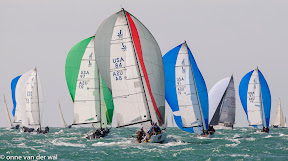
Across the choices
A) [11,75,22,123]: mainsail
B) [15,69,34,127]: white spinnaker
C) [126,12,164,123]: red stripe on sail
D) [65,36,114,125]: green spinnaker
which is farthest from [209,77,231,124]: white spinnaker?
[126,12,164,123]: red stripe on sail

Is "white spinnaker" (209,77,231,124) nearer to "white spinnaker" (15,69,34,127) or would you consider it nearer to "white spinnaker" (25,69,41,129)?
"white spinnaker" (25,69,41,129)

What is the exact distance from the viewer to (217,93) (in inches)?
2751

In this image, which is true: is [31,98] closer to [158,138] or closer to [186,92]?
[186,92]

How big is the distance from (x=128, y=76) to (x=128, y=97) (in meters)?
1.53

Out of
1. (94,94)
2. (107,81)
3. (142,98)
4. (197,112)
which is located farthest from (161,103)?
(94,94)

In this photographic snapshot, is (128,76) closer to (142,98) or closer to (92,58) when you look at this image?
(142,98)

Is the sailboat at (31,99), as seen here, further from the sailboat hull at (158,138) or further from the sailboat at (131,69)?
the sailboat hull at (158,138)

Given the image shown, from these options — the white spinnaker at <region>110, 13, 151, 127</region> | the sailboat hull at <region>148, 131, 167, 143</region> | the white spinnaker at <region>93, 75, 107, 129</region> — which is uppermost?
the white spinnaker at <region>110, 13, 151, 127</region>

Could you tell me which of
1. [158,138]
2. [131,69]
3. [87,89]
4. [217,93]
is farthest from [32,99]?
[158,138]

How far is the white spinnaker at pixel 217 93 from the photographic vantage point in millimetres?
69125

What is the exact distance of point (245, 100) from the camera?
67.2 metres

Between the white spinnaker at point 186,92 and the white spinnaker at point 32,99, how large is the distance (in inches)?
1165

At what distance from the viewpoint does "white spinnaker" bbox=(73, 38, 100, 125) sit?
50.4 meters

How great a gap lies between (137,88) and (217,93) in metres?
34.9
